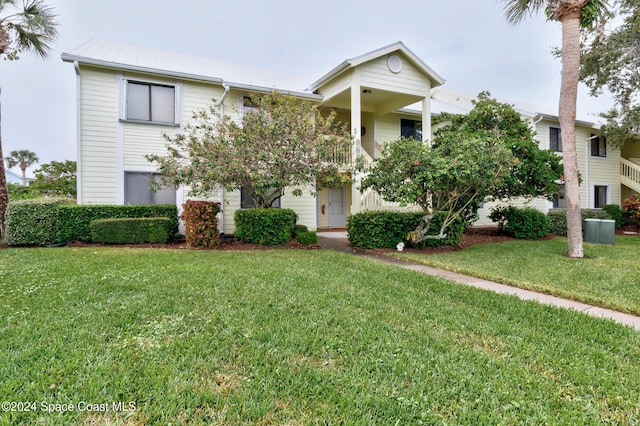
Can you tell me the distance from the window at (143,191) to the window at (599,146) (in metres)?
22.8

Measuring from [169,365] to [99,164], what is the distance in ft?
33.5

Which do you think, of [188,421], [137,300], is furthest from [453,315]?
[137,300]

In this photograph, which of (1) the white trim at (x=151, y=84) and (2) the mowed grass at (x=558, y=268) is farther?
(1) the white trim at (x=151, y=84)

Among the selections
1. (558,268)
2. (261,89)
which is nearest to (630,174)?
(558,268)

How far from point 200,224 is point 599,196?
22.5 m

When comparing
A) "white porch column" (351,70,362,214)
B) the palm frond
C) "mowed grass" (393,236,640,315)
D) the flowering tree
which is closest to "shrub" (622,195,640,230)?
"mowed grass" (393,236,640,315)

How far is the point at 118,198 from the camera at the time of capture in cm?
1043

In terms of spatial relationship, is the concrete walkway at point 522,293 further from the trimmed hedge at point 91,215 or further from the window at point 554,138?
the window at point 554,138

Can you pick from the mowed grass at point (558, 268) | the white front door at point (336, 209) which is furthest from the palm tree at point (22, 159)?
the mowed grass at point (558, 268)

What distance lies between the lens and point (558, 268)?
672 cm

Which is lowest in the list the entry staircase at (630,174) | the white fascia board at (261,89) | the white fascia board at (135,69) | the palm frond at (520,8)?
the entry staircase at (630,174)

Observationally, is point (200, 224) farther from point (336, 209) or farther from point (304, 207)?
point (336, 209)

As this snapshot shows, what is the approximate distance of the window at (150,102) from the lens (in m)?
10.7

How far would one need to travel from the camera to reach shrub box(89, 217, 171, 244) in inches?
357
